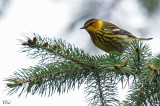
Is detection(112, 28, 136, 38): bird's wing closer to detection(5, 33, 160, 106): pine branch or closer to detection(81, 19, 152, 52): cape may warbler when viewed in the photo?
detection(81, 19, 152, 52): cape may warbler

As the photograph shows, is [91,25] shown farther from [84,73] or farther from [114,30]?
[84,73]

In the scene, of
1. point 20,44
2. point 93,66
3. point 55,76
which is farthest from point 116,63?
point 20,44

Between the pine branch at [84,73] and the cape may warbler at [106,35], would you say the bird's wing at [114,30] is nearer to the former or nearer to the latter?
the cape may warbler at [106,35]

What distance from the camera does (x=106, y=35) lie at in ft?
14.0

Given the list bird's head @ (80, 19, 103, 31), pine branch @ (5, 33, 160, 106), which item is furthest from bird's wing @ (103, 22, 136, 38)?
pine branch @ (5, 33, 160, 106)

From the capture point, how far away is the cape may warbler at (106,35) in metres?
4.15

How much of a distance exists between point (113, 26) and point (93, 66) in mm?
2234

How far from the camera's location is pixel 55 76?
2.48 m

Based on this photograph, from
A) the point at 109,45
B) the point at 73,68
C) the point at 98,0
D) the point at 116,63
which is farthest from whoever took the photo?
the point at 98,0

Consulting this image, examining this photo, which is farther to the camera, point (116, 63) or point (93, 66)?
point (93, 66)

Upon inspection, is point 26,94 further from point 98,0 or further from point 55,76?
point 98,0

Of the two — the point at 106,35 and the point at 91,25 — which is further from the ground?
the point at 91,25

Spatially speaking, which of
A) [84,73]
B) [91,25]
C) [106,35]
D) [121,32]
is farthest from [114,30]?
[84,73]

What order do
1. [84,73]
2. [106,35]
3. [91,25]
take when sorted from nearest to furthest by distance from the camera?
[84,73] → [106,35] → [91,25]
